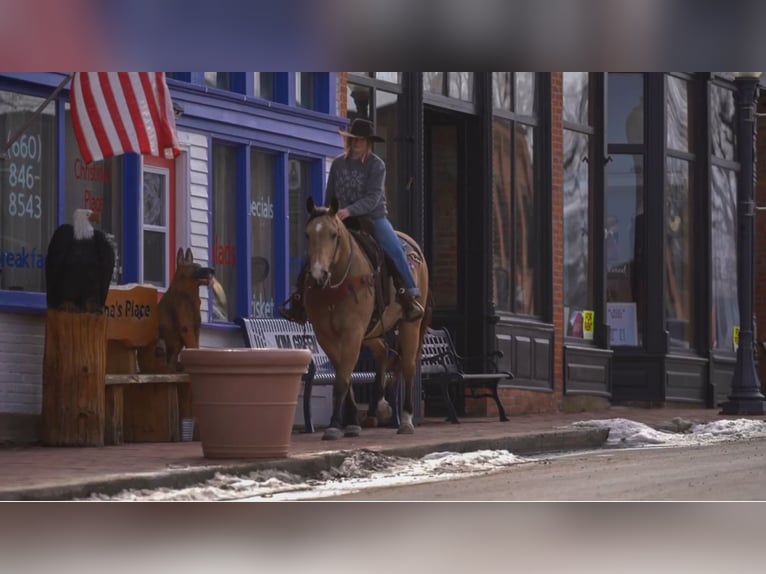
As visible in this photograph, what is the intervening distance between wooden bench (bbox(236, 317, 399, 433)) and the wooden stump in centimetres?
270

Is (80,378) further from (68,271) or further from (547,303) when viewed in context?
(547,303)

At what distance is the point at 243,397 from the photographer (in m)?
13.1

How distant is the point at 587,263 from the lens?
2392cm

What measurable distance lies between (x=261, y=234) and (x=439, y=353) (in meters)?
2.45

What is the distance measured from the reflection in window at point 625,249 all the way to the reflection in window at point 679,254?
0.37m

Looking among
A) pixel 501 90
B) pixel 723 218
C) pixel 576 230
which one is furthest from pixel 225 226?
pixel 723 218

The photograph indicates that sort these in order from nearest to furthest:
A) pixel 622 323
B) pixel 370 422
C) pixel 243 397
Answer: pixel 243 397 < pixel 370 422 < pixel 622 323

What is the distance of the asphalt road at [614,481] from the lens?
12.4 meters

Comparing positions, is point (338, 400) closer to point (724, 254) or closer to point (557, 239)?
point (557, 239)

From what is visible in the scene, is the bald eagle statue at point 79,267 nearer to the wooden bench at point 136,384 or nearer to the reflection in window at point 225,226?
the wooden bench at point 136,384

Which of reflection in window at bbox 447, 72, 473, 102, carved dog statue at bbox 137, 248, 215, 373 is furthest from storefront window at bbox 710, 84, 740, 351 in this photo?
carved dog statue at bbox 137, 248, 215, 373

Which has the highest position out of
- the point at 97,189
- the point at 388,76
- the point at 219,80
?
the point at 388,76

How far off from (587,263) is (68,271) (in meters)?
10.9
